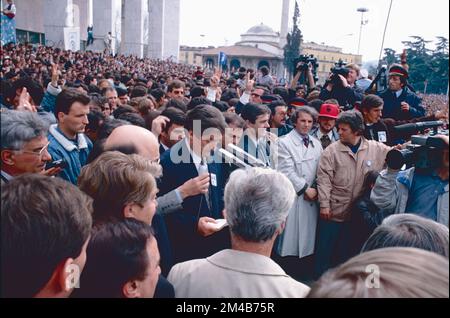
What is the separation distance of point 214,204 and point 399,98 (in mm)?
3672

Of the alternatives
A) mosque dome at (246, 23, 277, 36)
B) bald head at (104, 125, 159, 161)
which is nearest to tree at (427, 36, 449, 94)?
bald head at (104, 125, 159, 161)

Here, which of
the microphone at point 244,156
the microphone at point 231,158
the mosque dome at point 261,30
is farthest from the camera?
the mosque dome at point 261,30

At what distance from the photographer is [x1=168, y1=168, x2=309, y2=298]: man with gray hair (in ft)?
5.19

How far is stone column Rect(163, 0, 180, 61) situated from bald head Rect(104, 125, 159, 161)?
33.4 metres

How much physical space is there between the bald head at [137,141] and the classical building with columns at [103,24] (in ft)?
40.0

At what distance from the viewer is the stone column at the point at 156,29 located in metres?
33.6

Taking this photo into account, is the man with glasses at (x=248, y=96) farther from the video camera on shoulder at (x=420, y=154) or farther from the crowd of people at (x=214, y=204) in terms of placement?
the video camera on shoulder at (x=420, y=154)

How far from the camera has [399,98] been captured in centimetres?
573

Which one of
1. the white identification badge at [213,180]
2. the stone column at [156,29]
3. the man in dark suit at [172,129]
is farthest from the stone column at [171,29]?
the white identification badge at [213,180]

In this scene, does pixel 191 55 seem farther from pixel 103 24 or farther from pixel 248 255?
pixel 248 255

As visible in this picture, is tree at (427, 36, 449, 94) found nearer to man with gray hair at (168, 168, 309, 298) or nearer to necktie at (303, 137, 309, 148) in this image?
man with gray hair at (168, 168, 309, 298)

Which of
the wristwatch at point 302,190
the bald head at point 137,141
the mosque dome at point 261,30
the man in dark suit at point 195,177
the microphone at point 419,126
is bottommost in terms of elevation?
the wristwatch at point 302,190

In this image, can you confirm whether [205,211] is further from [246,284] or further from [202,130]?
[246,284]
